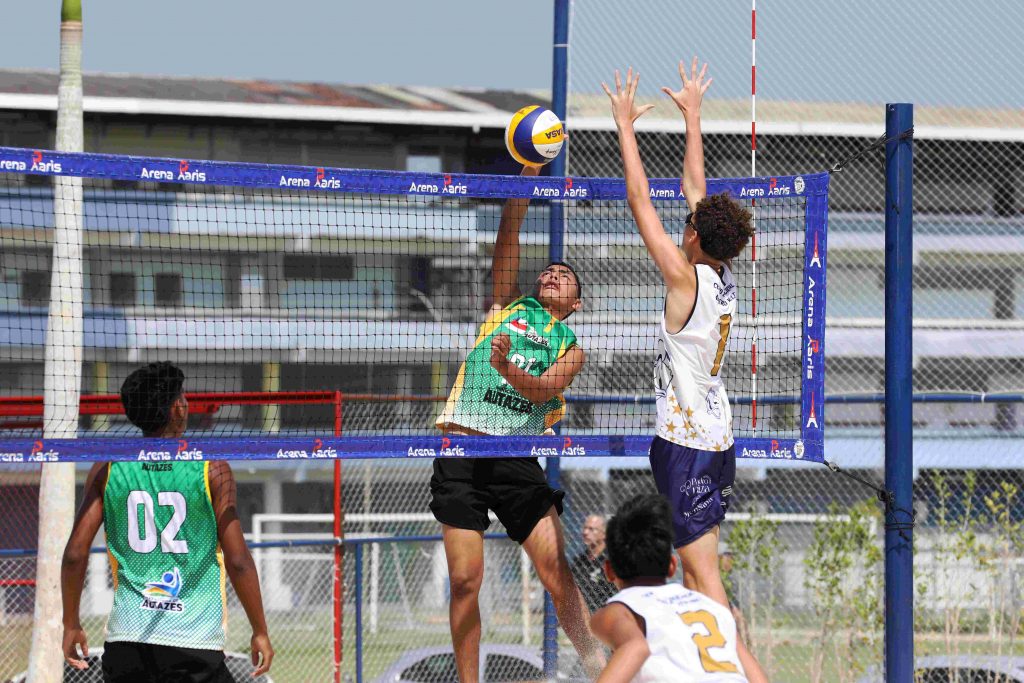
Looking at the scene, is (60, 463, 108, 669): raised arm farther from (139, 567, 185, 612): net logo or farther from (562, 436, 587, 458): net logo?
(562, 436, 587, 458): net logo

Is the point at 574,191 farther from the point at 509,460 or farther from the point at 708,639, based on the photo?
the point at 708,639

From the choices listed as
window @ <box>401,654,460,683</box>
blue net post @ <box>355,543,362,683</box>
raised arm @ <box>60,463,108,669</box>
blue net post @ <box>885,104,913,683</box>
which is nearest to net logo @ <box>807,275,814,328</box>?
blue net post @ <box>885,104,913,683</box>

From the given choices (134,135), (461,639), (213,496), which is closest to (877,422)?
(461,639)

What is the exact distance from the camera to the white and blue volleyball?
6945mm

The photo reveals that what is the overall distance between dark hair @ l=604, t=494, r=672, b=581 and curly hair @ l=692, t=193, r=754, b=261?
1.70 metres

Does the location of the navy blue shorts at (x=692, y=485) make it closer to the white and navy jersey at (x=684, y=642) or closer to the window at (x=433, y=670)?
the white and navy jersey at (x=684, y=642)

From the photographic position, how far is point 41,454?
6.44m

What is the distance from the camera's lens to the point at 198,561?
209 inches

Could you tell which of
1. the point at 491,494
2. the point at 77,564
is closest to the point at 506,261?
the point at 491,494

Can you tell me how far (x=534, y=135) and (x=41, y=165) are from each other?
252 centimetres

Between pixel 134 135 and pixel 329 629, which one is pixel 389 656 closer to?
pixel 329 629

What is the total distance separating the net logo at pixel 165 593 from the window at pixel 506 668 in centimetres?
613

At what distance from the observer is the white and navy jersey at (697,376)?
5.79m

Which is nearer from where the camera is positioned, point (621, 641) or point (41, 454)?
point (621, 641)
